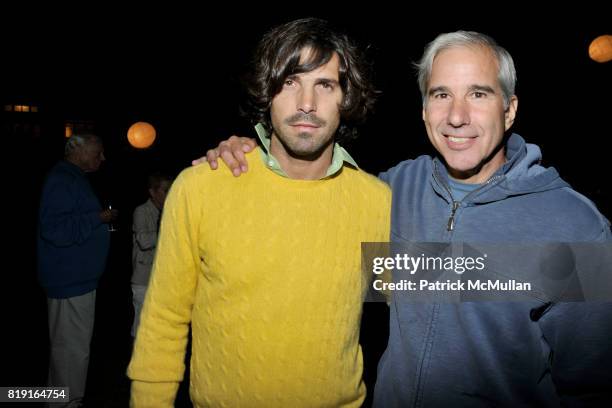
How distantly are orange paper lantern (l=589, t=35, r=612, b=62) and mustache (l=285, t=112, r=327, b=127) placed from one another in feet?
23.6

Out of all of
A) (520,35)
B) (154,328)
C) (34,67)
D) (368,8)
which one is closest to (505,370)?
(154,328)

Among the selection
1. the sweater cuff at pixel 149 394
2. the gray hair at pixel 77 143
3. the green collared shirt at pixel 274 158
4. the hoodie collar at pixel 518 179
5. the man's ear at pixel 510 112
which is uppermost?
the gray hair at pixel 77 143

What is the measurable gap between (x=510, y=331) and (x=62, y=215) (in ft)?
11.6

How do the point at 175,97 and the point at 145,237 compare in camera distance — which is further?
the point at 175,97

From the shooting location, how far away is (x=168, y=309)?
70.7 inches

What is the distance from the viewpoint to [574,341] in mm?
1558

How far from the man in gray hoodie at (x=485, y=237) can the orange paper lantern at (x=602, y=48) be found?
6.68 m

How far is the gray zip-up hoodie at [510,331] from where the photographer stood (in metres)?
1.55

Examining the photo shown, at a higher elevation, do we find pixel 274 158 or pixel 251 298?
pixel 274 158

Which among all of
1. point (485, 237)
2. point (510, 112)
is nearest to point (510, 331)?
point (485, 237)

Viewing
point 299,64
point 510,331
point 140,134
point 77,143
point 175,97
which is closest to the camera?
point 510,331

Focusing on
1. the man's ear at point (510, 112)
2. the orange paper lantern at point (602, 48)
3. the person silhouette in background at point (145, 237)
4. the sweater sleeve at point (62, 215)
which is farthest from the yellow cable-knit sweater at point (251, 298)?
the orange paper lantern at point (602, 48)
